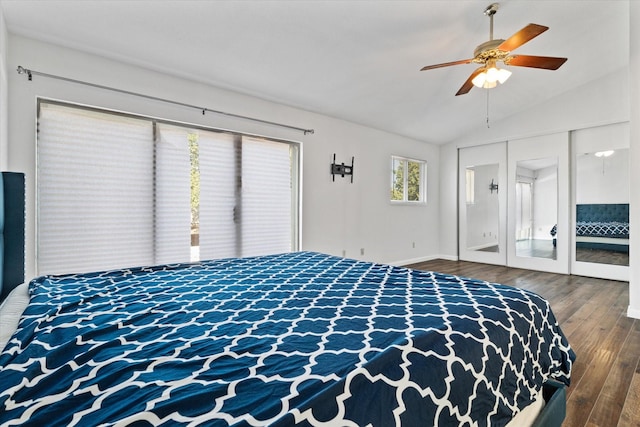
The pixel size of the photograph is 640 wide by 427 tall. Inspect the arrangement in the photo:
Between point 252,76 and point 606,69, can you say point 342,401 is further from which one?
point 606,69

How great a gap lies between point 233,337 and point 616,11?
4663 millimetres

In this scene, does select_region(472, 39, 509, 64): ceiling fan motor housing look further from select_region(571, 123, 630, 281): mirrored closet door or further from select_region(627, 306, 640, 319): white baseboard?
select_region(571, 123, 630, 281): mirrored closet door

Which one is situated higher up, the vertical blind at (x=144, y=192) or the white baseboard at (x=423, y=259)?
the vertical blind at (x=144, y=192)

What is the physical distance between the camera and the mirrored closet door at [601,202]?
168 inches

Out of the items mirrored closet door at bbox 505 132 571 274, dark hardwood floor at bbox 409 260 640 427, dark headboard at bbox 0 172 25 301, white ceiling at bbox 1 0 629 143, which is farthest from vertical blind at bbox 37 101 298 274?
mirrored closet door at bbox 505 132 571 274

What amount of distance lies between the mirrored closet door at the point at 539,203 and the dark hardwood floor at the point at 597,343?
438 millimetres

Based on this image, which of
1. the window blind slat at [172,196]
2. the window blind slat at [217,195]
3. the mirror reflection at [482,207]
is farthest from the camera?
the mirror reflection at [482,207]

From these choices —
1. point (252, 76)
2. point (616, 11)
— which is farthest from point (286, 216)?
point (616, 11)

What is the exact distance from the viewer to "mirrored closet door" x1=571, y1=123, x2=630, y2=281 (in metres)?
4.26

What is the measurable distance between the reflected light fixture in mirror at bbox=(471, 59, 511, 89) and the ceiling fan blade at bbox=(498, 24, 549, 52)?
0.57 feet

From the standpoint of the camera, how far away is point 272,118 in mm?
3783

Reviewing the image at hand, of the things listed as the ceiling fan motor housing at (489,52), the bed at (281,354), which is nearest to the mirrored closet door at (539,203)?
the ceiling fan motor housing at (489,52)

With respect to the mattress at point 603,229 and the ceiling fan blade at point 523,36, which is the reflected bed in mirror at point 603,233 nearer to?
the mattress at point 603,229

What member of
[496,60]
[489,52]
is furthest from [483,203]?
[489,52]
